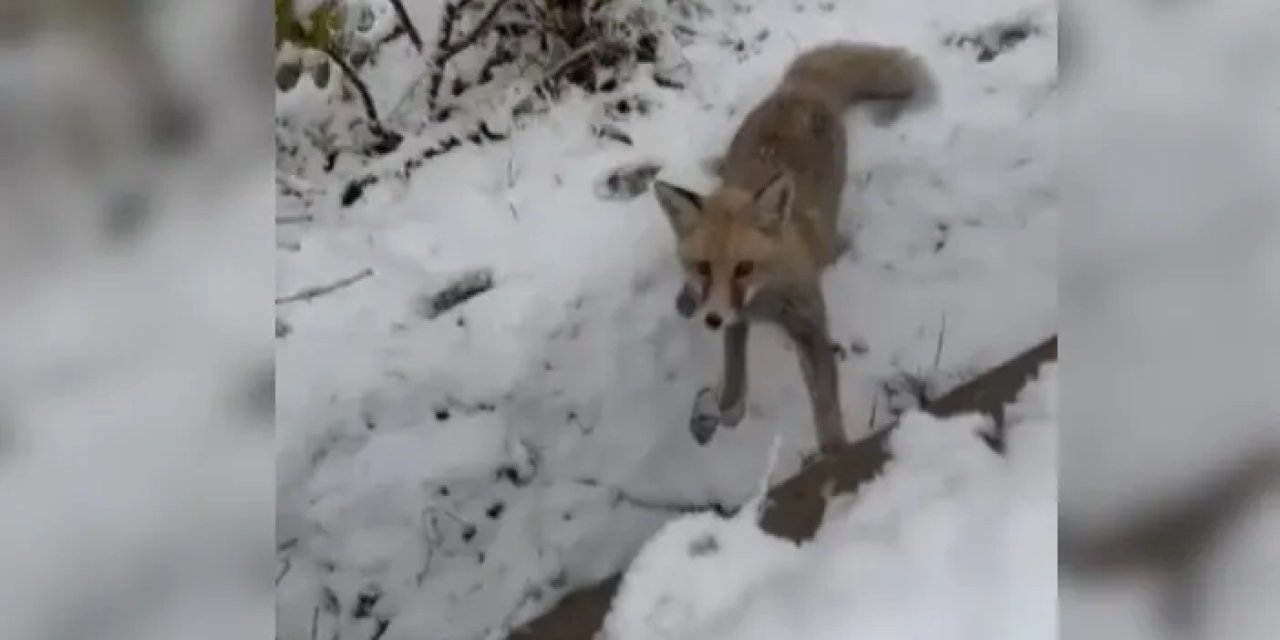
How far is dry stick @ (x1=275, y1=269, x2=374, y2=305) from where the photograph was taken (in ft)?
2.23

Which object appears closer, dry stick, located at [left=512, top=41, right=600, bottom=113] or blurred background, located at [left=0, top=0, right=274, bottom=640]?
blurred background, located at [left=0, top=0, right=274, bottom=640]

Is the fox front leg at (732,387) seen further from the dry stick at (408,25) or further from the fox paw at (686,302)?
the dry stick at (408,25)

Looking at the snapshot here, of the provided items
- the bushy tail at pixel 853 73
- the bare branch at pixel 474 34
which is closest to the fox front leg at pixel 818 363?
the bushy tail at pixel 853 73

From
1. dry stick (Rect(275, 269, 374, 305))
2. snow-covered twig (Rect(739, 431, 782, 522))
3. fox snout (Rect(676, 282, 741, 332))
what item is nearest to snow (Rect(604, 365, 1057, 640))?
snow-covered twig (Rect(739, 431, 782, 522))

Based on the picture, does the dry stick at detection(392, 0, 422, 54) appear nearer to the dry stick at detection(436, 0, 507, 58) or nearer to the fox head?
the dry stick at detection(436, 0, 507, 58)

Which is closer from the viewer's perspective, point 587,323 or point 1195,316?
point 1195,316

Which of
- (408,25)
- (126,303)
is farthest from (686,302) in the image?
(126,303)

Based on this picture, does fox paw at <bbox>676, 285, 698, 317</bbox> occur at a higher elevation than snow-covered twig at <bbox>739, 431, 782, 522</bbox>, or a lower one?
higher

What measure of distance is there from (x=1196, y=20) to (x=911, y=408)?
0.87 ft

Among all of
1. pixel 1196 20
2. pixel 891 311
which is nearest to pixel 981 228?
pixel 891 311

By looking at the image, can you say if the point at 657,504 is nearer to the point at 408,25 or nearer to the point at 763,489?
the point at 763,489

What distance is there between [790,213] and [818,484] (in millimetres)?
159

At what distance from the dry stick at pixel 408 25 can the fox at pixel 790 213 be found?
0.50 feet

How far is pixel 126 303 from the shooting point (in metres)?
0.52
